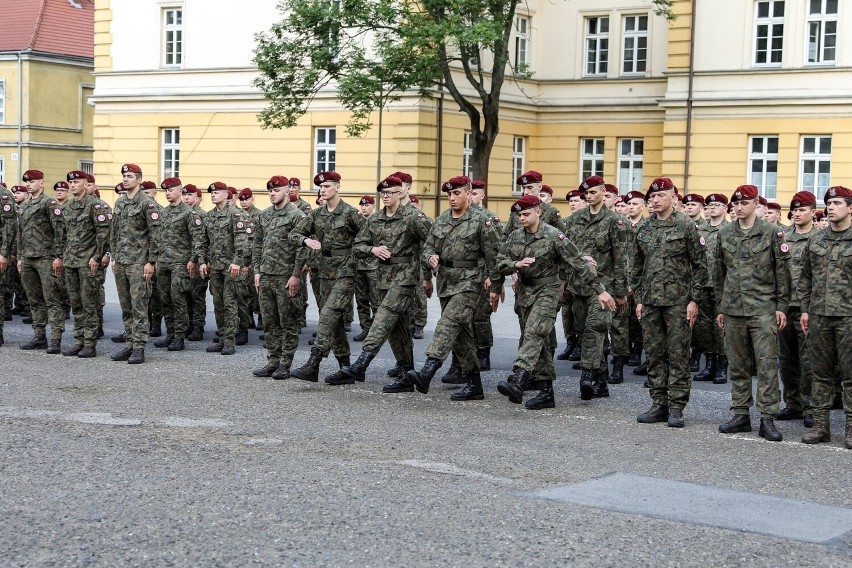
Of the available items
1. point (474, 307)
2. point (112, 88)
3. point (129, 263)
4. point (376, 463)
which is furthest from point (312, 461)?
point (112, 88)

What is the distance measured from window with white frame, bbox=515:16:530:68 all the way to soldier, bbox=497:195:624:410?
25.8 metres

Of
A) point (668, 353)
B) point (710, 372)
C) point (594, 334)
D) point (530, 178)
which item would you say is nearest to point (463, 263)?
point (594, 334)

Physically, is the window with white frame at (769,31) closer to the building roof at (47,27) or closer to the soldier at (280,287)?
the soldier at (280,287)

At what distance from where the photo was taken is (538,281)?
11.8 meters

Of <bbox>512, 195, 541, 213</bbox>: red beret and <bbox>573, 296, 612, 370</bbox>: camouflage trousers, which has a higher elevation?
<bbox>512, 195, 541, 213</bbox>: red beret

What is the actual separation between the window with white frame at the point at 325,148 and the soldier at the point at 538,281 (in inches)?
942

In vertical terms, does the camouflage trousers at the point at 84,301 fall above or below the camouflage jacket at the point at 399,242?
below

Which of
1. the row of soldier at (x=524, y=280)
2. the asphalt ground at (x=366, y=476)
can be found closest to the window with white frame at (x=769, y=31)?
the row of soldier at (x=524, y=280)

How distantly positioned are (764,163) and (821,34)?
3298mm

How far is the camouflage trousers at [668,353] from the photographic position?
11.1 meters

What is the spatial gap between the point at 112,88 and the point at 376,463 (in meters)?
32.5

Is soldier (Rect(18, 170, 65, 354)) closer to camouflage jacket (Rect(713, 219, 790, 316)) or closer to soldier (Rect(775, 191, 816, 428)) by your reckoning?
camouflage jacket (Rect(713, 219, 790, 316))

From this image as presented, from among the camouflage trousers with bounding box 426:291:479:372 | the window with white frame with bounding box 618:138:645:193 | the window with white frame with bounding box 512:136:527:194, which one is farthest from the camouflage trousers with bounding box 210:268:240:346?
the window with white frame with bounding box 512:136:527:194

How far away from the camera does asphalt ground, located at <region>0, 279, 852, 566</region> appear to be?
273 inches
